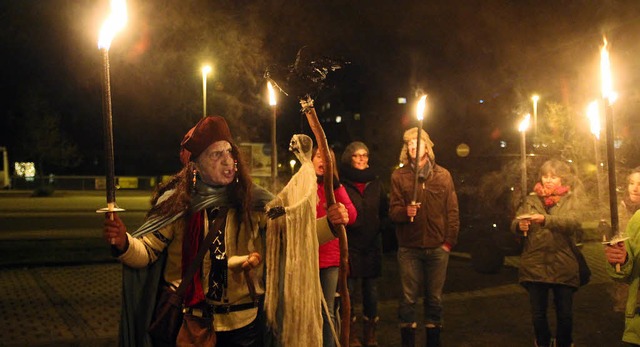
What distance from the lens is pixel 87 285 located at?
10.4 meters

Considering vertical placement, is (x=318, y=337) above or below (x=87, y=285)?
above

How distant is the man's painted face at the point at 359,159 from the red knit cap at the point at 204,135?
8.77 feet

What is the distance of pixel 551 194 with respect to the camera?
556 cm

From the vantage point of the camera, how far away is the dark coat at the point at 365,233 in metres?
6.09

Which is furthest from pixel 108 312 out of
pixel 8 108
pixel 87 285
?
pixel 8 108

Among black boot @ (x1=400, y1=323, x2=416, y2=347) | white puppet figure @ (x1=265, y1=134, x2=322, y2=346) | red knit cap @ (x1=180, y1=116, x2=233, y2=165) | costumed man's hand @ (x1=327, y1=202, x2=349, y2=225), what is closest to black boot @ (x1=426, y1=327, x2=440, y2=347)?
black boot @ (x1=400, y1=323, x2=416, y2=347)

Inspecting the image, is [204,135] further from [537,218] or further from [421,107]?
[537,218]

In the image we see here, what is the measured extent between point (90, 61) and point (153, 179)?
1695 inches

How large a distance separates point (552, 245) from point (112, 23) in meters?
4.15

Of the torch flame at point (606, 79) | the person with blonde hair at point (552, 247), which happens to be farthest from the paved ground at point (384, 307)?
the torch flame at point (606, 79)

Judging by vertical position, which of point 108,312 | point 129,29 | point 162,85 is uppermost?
point 129,29

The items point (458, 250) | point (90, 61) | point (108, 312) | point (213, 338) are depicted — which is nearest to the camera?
point (213, 338)

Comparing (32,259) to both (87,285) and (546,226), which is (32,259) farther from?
(546,226)

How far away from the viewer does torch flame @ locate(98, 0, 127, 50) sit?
279 centimetres
